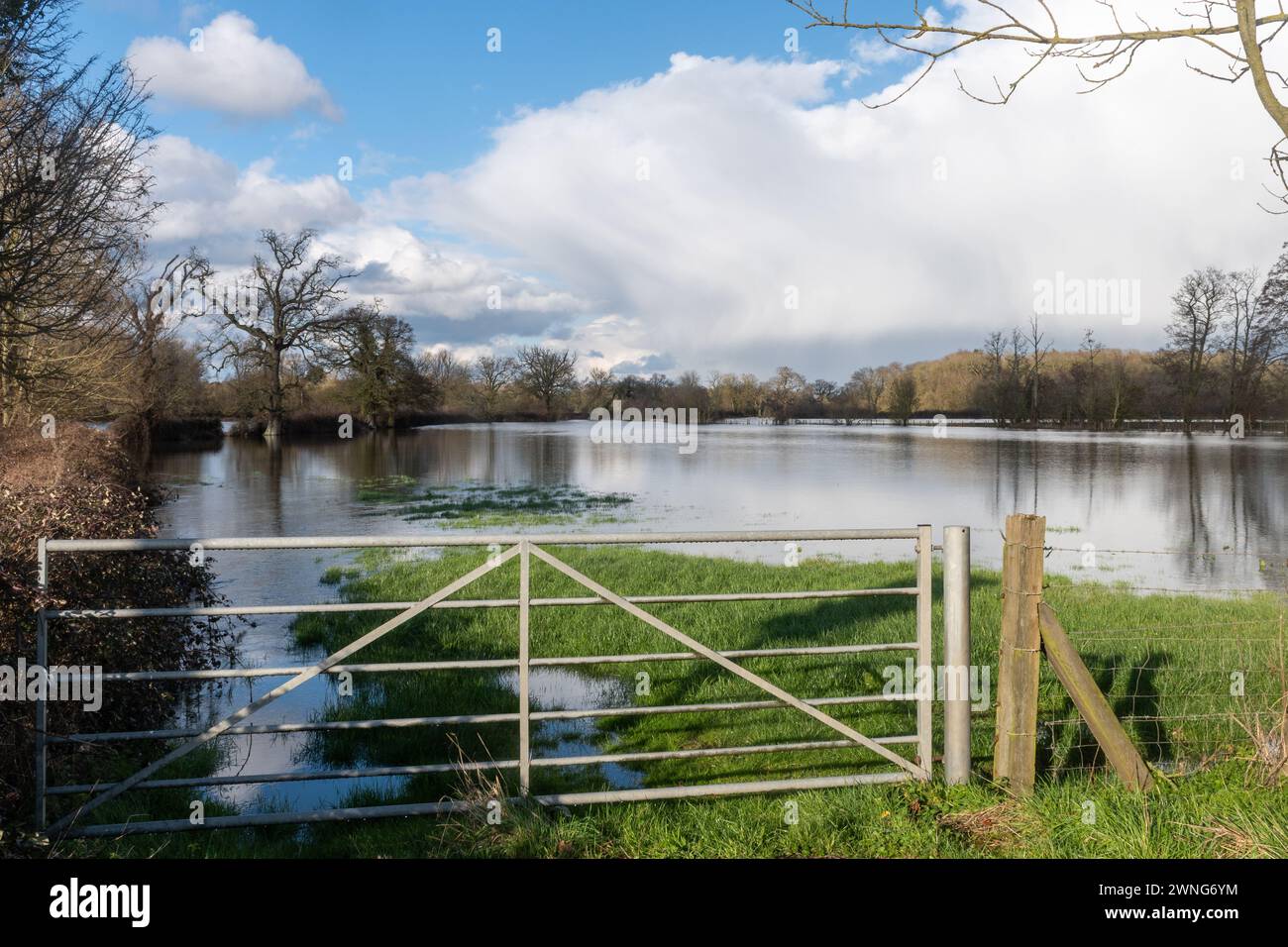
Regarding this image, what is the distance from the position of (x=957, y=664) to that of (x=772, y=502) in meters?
20.2

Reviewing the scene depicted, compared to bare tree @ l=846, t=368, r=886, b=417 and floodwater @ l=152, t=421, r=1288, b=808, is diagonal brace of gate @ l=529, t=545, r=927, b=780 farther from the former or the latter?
bare tree @ l=846, t=368, r=886, b=417

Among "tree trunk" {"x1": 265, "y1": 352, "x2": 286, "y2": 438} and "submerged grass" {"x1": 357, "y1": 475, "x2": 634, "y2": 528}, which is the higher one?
"tree trunk" {"x1": 265, "y1": 352, "x2": 286, "y2": 438}

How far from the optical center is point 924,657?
4.75 metres

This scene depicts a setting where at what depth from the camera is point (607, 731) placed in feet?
23.4

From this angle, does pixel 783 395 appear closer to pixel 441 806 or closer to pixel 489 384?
pixel 489 384

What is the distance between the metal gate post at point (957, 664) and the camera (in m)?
4.77

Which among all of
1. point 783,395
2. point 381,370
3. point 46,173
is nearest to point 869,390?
point 783,395

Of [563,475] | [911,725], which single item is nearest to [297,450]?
[563,475]

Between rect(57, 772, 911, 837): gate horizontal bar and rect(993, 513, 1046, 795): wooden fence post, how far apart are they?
598 mm

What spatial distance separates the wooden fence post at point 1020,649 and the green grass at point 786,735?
19cm

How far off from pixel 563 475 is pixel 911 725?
29209mm

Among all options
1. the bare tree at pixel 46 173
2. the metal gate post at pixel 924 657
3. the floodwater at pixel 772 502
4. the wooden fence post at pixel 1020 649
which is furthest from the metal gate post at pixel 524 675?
the bare tree at pixel 46 173

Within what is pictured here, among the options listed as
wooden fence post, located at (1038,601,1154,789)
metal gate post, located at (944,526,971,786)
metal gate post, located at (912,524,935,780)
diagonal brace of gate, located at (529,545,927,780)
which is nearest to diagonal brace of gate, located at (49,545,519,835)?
diagonal brace of gate, located at (529,545,927,780)

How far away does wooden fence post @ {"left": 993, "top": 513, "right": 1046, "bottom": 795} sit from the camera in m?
4.62
